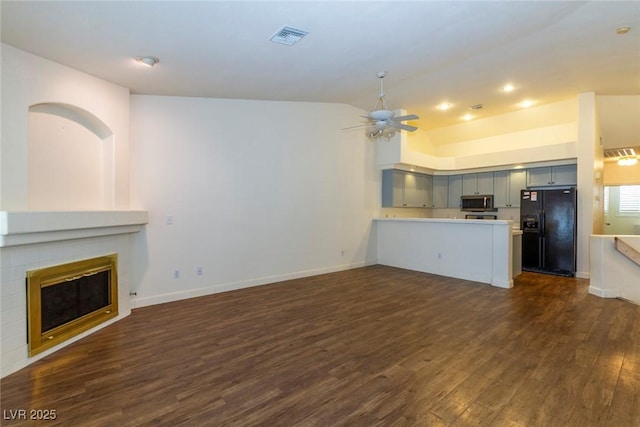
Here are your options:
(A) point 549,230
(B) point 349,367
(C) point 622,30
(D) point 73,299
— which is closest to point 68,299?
(D) point 73,299

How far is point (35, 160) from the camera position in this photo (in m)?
3.16

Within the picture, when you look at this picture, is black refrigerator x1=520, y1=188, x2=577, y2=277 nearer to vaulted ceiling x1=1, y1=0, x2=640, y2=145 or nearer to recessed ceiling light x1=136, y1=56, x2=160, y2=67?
vaulted ceiling x1=1, y1=0, x2=640, y2=145

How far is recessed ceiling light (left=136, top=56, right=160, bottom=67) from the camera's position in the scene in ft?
10.7

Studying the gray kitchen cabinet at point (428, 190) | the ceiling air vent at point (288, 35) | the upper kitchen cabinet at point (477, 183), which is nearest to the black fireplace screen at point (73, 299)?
the ceiling air vent at point (288, 35)

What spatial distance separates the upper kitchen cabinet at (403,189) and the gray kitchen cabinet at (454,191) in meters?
→ 0.72

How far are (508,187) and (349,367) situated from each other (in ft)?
20.9

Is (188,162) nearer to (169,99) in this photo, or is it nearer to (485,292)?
(169,99)

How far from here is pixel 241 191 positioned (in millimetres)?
5078

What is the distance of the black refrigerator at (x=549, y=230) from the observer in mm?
5910

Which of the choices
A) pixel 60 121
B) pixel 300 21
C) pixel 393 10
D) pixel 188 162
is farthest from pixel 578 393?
pixel 60 121

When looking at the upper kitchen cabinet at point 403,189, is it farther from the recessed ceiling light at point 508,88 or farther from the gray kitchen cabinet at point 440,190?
the recessed ceiling light at point 508,88

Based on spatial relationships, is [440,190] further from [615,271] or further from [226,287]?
[226,287]

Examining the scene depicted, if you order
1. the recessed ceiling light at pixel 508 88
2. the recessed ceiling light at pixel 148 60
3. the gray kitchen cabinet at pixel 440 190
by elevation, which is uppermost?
the recessed ceiling light at pixel 508 88

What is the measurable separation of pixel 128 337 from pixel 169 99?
10.4 feet
